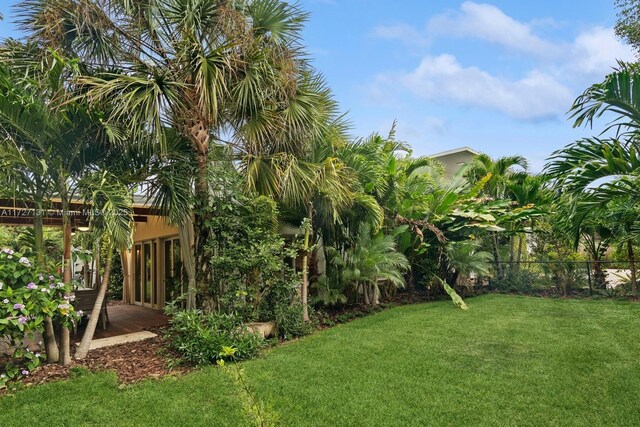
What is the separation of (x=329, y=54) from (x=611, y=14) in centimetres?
990

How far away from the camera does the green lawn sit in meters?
4.01

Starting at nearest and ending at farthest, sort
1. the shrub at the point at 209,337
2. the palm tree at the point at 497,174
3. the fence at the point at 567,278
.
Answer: the shrub at the point at 209,337 < the fence at the point at 567,278 < the palm tree at the point at 497,174

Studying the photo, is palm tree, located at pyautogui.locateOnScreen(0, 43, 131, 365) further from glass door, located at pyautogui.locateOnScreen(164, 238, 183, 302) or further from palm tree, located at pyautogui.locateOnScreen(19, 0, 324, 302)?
glass door, located at pyautogui.locateOnScreen(164, 238, 183, 302)

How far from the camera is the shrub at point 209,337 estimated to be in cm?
584

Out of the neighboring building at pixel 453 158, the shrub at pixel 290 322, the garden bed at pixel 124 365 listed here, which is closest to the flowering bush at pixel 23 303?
the garden bed at pixel 124 365

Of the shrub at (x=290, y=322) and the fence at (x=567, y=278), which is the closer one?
the shrub at (x=290, y=322)

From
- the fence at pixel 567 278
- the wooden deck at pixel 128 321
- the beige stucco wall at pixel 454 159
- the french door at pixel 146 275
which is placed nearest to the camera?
the wooden deck at pixel 128 321

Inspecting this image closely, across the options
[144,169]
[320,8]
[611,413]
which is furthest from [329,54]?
[611,413]

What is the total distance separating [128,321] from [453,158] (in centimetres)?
1527

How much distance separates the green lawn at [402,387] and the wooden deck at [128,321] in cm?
335

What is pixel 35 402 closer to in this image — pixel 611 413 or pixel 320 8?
pixel 611 413

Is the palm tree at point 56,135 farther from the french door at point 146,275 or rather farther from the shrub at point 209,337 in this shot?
the french door at point 146,275

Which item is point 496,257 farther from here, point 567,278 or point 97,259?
point 97,259

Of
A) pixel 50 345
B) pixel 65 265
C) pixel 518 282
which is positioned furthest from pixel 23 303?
pixel 518 282
